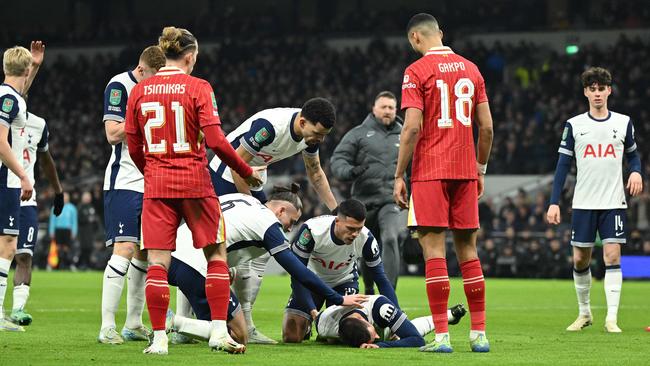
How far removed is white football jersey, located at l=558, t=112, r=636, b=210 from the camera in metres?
11.2

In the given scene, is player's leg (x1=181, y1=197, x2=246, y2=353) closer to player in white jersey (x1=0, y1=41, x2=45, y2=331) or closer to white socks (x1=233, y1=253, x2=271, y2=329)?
white socks (x1=233, y1=253, x2=271, y2=329)

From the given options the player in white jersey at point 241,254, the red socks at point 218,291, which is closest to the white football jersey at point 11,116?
the player in white jersey at point 241,254

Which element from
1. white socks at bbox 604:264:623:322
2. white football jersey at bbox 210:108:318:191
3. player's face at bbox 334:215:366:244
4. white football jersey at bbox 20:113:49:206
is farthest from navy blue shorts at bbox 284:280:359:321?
white football jersey at bbox 20:113:49:206

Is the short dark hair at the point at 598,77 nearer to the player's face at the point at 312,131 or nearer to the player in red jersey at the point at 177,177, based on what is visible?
the player's face at the point at 312,131

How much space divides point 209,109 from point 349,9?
35.5m

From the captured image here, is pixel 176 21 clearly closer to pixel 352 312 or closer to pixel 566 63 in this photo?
pixel 566 63

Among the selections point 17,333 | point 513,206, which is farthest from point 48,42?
point 17,333

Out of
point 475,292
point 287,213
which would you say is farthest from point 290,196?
point 475,292

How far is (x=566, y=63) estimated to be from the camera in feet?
114

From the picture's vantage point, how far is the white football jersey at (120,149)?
8.84 m

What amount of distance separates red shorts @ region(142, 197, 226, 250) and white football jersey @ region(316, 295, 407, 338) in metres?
1.51

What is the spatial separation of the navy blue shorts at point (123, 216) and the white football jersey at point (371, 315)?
167 cm

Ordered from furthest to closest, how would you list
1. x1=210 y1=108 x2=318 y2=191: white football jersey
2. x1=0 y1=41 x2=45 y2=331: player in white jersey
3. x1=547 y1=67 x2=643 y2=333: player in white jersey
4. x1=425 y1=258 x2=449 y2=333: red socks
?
1. x1=547 y1=67 x2=643 y2=333: player in white jersey
2. x1=0 y1=41 x2=45 y2=331: player in white jersey
3. x1=210 y1=108 x2=318 y2=191: white football jersey
4. x1=425 y1=258 x2=449 y2=333: red socks

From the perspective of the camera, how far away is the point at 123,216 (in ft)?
29.4
